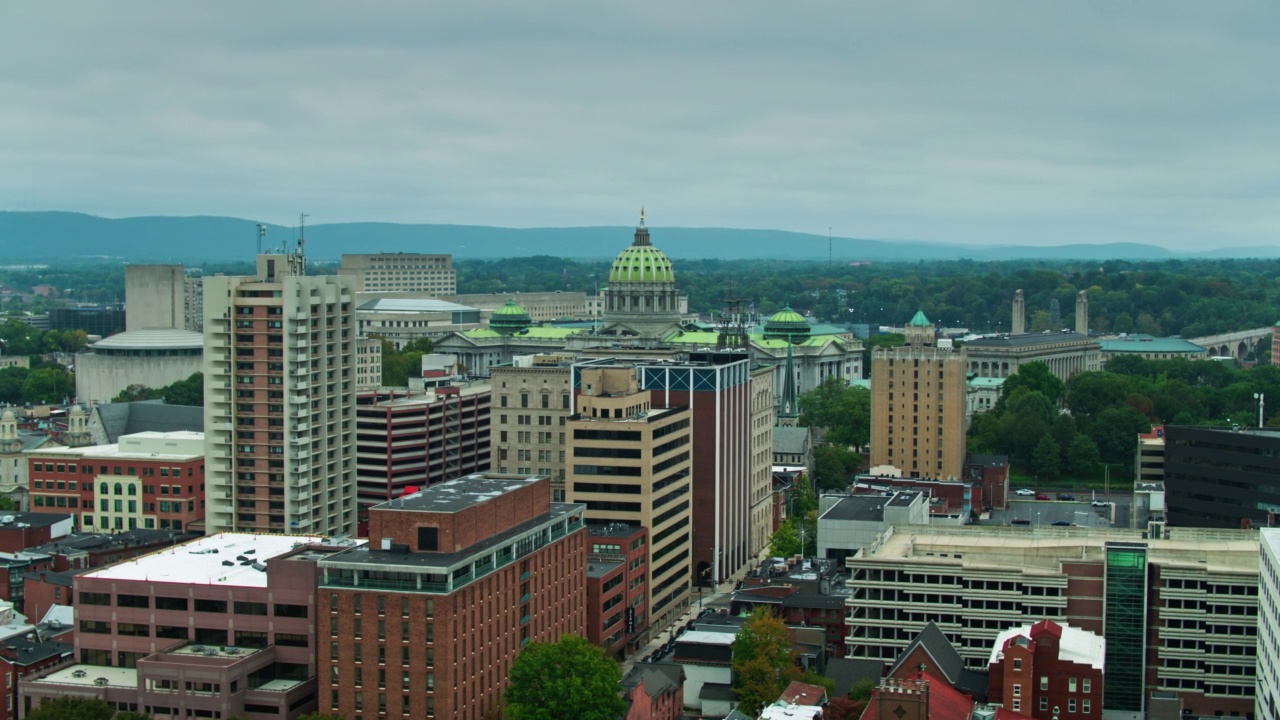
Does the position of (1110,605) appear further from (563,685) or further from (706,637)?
(563,685)

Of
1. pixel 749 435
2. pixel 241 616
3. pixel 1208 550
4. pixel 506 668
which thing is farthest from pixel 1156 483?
pixel 241 616

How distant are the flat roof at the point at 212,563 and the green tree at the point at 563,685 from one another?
17460mm

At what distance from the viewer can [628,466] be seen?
133 meters

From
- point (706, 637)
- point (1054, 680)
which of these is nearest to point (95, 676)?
point (706, 637)

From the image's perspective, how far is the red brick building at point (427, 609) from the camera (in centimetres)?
9469

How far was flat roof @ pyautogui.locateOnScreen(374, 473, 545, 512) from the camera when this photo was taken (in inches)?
3947

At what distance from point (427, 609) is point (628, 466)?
40294 millimetres

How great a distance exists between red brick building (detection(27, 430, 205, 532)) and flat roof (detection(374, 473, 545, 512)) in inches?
1606

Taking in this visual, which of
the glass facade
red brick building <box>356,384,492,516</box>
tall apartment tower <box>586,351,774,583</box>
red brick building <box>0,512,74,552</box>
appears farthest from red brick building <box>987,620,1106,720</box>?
red brick building <box>0,512,74,552</box>

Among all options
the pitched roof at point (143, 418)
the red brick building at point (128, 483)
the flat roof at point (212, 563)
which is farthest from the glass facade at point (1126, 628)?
the pitched roof at point (143, 418)

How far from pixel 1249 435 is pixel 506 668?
81.2m

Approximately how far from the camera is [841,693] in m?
107

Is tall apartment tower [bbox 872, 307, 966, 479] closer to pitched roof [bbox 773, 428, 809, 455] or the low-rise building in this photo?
pitched roof [bbox 773, 428, 809, 455]

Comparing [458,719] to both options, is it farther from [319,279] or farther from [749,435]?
[749,435]
